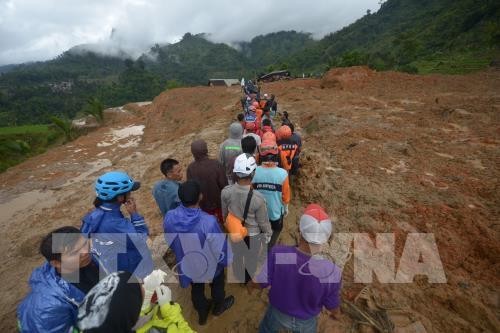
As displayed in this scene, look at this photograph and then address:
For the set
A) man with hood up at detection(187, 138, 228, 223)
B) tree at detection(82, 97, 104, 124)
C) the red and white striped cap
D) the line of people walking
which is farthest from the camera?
tree at detection(82, 97, 104, 124)

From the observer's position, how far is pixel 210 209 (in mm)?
3475

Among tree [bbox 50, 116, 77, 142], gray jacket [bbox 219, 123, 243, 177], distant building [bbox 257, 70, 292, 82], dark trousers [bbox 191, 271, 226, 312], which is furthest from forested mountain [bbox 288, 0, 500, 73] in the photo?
tree [bbox 50, 116, 77, 142]

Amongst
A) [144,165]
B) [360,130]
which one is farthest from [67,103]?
[360,130]

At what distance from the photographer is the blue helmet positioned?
222 cm

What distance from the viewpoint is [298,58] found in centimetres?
7512

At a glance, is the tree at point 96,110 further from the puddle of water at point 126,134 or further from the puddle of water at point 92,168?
the puddle of water at point 92,168

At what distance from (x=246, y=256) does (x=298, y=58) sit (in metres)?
79.7

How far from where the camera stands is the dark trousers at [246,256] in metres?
2.96

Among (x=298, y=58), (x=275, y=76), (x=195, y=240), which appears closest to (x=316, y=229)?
(x=195, y=240)

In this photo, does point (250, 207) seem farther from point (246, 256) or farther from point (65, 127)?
point (65, 127)

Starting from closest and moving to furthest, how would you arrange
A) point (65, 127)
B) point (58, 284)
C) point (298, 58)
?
point (58, 284) < point (65, 127) < point (298, 58)

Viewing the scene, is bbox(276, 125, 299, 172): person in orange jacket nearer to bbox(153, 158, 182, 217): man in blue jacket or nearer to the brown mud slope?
the brown mud slope

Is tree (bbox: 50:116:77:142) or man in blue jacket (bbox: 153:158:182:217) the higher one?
man in blue jacket (bbox: 153:158:182:217)

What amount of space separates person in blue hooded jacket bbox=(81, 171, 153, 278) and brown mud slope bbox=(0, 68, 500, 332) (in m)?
1.25
